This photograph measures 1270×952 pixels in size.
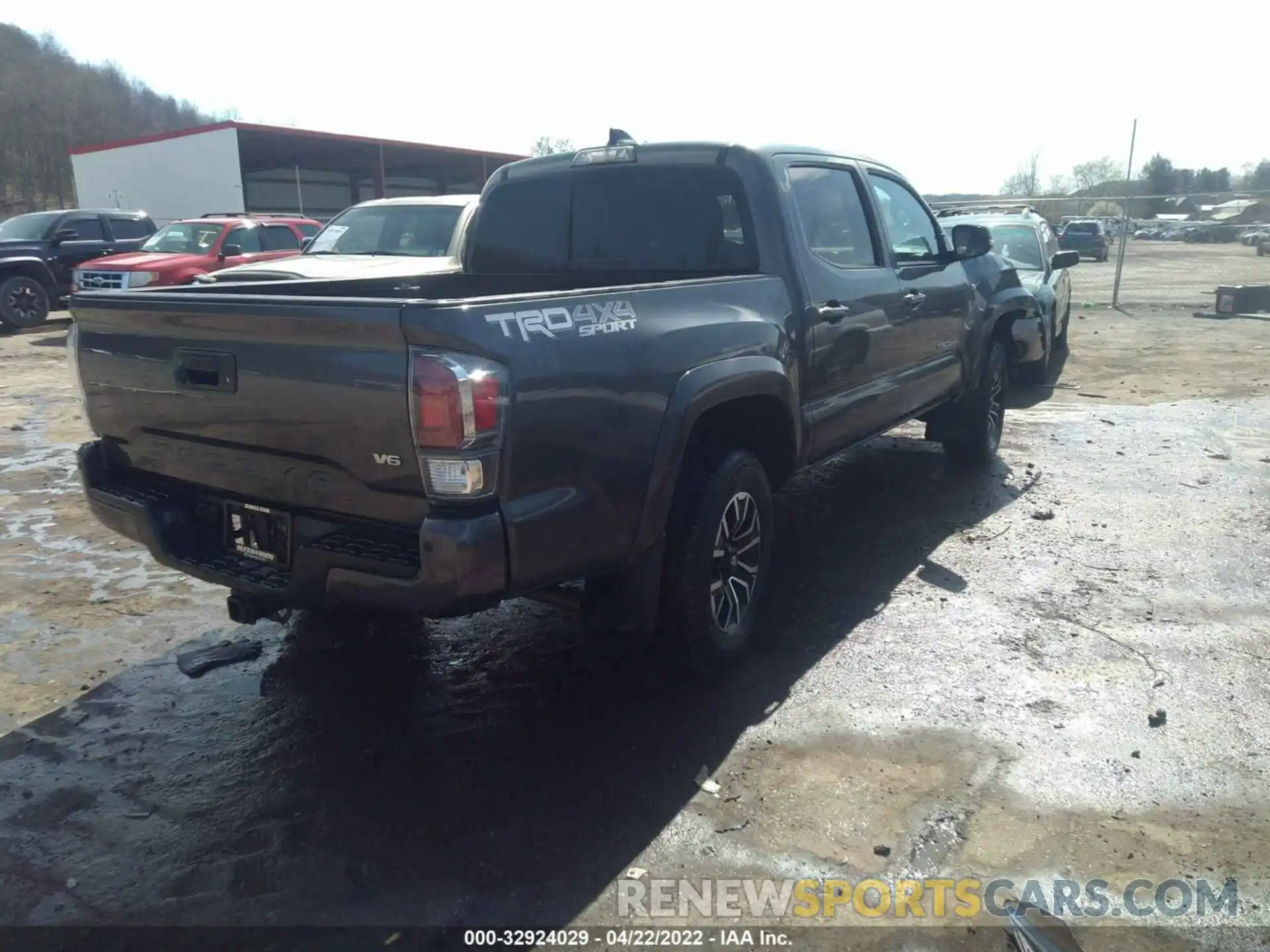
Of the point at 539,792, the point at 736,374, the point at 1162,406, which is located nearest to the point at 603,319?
the point at 736,374

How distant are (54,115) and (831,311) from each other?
63.6 metres

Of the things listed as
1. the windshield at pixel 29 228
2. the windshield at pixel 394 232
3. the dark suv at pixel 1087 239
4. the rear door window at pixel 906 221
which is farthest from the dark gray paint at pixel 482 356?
the dark suv at pixel 1087 239

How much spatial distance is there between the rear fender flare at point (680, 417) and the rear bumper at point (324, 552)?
67cm

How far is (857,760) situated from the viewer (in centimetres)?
331

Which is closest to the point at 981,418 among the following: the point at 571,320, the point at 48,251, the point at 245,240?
the point at 571,320

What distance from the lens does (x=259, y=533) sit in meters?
3.15

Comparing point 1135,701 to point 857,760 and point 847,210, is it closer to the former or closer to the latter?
point 857,760

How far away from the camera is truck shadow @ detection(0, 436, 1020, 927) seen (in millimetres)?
2684

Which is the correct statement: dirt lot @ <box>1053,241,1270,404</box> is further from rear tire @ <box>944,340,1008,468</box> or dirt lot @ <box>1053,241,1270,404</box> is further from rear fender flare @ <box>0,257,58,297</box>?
rear fender flare @ <box>0,257,58,297</box>

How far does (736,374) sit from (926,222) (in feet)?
9.95

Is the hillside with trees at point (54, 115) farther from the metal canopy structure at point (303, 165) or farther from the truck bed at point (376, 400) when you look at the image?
the truck bed at point (376, 400)

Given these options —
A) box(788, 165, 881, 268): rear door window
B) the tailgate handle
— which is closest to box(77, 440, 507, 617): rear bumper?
the tailgate handle

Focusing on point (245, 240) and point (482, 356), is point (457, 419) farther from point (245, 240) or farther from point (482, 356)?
point (245, 240)

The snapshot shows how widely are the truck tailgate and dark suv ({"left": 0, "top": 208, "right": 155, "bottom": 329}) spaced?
15.0m
